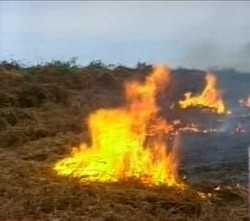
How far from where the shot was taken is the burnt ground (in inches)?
197

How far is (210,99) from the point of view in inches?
427

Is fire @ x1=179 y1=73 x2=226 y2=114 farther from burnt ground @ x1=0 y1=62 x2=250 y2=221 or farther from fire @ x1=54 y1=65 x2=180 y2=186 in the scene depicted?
fire @ x1=54 y1=65 x2=180 y2=186

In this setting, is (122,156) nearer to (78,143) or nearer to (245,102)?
(78,143)

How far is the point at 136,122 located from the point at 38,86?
11.9ft

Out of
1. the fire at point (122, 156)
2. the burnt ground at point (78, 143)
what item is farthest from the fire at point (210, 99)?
the fire at point (122, 156)

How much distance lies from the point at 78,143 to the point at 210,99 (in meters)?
3.74

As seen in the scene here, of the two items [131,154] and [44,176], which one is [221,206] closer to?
[131,154]

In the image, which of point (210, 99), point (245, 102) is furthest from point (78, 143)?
point (245, 102)

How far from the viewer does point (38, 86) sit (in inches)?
450

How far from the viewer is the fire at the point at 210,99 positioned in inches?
399

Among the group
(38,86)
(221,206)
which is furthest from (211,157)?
(38,86)

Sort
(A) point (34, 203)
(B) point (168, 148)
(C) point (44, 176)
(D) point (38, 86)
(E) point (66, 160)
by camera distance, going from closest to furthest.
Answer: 1. (A) point (34, 203)
2. (C) point (44, 176)
3. (E) point (66, 160)
4. (B) point (168, 148)
5. (D) point (38, 86)

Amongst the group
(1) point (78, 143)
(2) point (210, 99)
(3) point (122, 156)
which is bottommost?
(3) point (122, 156)

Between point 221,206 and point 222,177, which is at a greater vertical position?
point 222,177
